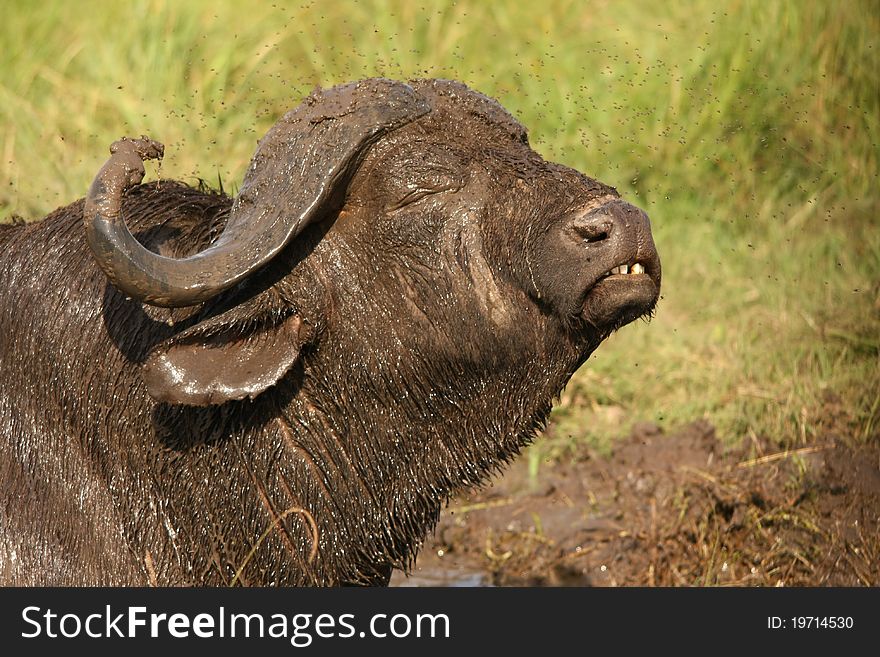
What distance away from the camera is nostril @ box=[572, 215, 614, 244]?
4.96 meters

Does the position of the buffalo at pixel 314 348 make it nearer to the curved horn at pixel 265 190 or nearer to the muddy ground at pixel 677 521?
the curved horn at pixel 265 190

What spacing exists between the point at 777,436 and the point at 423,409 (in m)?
3.76

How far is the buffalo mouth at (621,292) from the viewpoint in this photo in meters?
5.01

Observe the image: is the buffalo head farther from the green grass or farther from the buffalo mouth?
the green grass

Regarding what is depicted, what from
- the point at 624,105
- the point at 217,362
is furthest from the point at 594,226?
the point at 624,105

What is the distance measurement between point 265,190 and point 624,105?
6.76 metres

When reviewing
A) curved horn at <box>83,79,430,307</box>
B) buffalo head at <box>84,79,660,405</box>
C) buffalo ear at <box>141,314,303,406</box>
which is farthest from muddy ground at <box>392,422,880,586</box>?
curved horn at <box>83,79,430,307</box>

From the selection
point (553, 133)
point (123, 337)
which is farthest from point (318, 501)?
point (553, 133)

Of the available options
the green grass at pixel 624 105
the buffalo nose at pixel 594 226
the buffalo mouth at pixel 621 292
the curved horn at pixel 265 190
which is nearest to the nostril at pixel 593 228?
the buffalo nose at pixel 594 226

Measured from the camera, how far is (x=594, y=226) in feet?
16.3

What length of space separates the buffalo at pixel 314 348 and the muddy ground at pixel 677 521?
2590 millimetres

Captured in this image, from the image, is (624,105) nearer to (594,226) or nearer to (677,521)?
(677,521)

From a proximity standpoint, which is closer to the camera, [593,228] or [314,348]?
[593,228]
